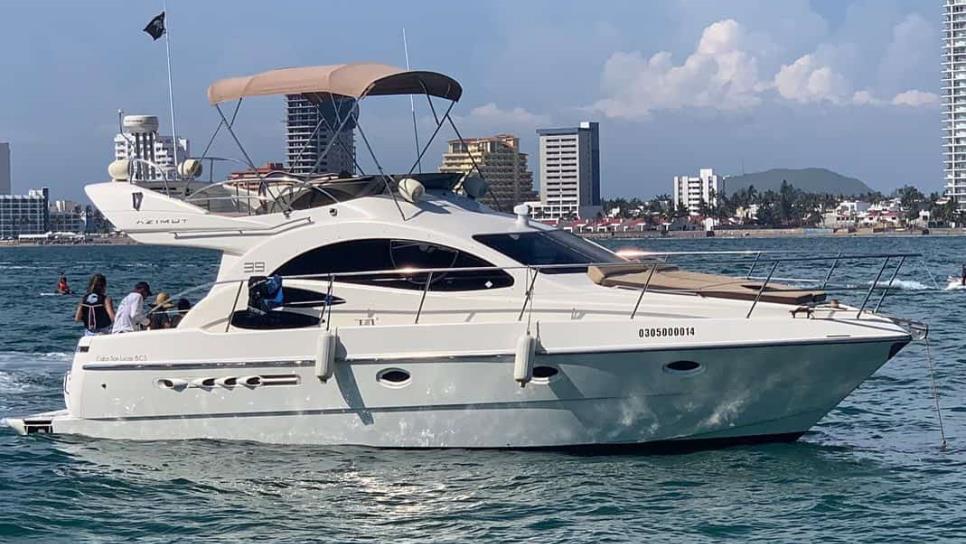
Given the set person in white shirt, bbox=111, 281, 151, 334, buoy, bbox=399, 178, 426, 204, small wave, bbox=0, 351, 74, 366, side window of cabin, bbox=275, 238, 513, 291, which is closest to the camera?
side window of cabin, bbox=275, 238, 513, 291

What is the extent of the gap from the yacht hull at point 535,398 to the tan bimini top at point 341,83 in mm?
3063

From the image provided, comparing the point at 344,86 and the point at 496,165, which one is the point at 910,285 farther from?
the point at 344,86

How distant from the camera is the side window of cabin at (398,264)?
13.8 metres

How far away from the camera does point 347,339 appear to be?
519 inches

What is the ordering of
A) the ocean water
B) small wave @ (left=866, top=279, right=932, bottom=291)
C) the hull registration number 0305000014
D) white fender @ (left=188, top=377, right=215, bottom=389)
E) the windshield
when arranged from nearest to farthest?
the ocean water → the hull registration number 0305000014 → white fender @ (left=188, top=377, right=215, bottom=389) → the windshield → small wave @ (left=866, top=279, right=932, bottom=291)

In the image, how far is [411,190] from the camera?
46.6 ft

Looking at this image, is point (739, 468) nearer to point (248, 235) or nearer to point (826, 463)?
point (826, 463)

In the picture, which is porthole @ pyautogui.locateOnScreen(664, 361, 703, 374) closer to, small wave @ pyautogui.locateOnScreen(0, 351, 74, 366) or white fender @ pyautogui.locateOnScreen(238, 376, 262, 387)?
white fender @ pyautogui.locateOnScreen(238, 376, 262, 387)

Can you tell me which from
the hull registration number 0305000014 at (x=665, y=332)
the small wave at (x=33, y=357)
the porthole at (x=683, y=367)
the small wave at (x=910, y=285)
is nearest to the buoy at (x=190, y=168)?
the hull registration number 0305000014 at (x=665, y=332)

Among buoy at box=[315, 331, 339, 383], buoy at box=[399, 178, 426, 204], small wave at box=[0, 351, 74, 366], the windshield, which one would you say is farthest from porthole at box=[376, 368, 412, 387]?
small wave at box=[0, 351, 74, 366]

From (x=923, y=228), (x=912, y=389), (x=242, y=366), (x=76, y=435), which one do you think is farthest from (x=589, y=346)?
(x=923, y=228)

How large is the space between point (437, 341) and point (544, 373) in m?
1.08

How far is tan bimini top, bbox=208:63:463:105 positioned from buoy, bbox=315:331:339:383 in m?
2.67

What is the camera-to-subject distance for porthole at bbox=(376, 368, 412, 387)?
1314 cm
